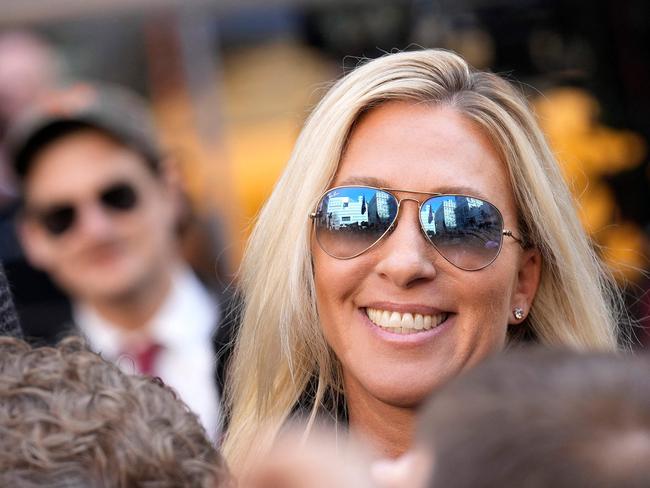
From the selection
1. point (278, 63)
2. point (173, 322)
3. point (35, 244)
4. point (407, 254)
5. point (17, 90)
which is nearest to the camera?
point (407, 254)

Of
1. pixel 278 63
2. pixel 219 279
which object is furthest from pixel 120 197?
pixel 278 63

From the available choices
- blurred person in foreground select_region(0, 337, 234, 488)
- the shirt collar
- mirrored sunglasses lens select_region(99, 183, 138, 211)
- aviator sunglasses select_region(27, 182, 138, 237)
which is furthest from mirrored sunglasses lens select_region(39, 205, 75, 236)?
blurred person in foreground select_region(0, 337, 234, 488)

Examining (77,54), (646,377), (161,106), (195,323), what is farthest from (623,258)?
(646,377)

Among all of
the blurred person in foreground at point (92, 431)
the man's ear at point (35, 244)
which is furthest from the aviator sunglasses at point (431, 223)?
the man's ear at point (35, 244)

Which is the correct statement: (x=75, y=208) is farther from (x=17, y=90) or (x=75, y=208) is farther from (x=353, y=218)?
(x=353, y=218)

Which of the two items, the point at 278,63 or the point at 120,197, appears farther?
the point at 278,63

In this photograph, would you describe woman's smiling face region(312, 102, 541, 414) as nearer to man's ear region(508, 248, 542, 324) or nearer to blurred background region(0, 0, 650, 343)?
man's ear region(508, 248, 542, 324)

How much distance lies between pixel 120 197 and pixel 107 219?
0.10 meters

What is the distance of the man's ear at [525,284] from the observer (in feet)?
7.68

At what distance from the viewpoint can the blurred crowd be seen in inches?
41.7

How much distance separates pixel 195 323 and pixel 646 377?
10.3 ft

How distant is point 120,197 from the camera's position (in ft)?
14.0

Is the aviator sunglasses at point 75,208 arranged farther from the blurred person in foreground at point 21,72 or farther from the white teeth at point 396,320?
the white teeth at point 396,320

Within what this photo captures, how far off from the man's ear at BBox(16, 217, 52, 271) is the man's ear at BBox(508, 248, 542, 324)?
245 cm
